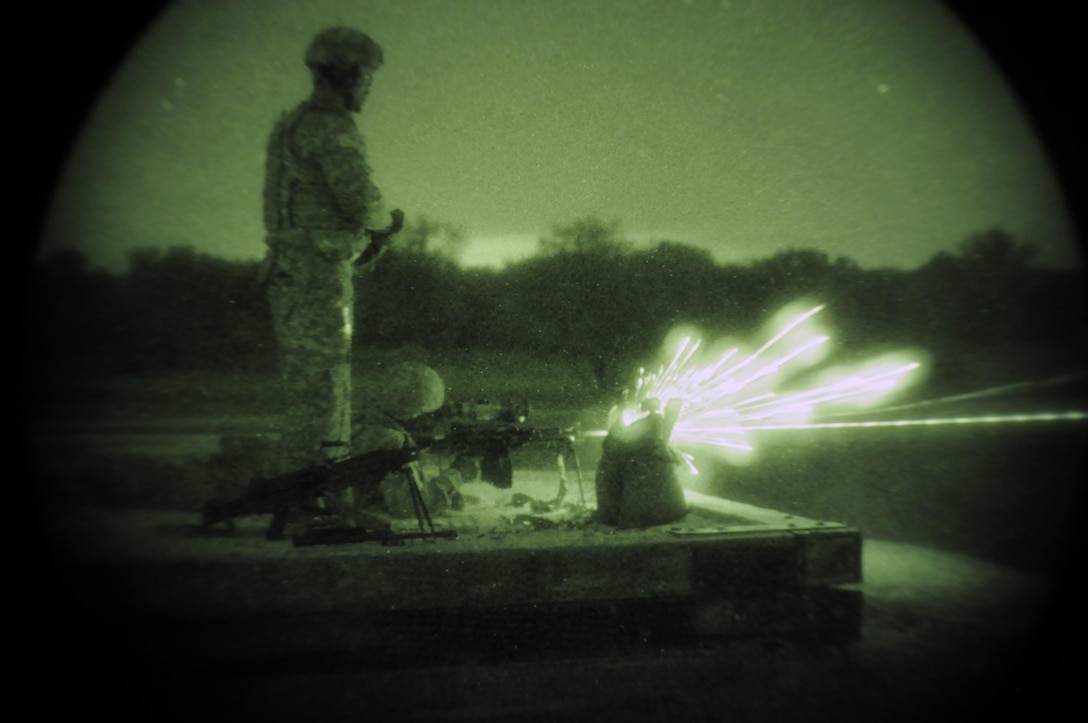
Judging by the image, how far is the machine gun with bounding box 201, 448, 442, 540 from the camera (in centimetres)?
360

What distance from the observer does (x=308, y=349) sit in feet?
14.1

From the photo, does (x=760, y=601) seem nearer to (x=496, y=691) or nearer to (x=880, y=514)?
(x=496, y=691)

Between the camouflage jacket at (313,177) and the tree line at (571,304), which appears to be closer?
the camouflage jacket at (313,177)

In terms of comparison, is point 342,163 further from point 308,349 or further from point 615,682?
point 615,682

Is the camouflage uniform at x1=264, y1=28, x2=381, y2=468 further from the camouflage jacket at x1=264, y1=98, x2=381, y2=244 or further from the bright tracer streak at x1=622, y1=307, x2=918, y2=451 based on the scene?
the bright tracer streak at x1=622, y1=307, x2=918, y2=451

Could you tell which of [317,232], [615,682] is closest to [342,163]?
[317,232]

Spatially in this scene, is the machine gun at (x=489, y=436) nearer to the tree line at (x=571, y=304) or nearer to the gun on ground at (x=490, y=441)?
the gun on ground at (x=490, y=441)

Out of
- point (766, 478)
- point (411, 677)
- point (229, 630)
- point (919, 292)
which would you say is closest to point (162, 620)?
point (229, 630)

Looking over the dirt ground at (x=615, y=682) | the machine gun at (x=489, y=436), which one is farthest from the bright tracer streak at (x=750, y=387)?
the dirt ground at (x=615, y=682)

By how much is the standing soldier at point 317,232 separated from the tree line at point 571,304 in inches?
97.5

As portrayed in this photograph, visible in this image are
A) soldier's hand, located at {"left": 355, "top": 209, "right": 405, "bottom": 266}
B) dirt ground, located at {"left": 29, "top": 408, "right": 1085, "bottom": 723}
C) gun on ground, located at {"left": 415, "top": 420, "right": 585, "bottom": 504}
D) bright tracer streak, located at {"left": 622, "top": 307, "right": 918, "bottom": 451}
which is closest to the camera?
dirt ground, located at {"left": 29, "top": 408, "right": 1085, "bottom": 723}

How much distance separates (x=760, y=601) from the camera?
359 centimetres

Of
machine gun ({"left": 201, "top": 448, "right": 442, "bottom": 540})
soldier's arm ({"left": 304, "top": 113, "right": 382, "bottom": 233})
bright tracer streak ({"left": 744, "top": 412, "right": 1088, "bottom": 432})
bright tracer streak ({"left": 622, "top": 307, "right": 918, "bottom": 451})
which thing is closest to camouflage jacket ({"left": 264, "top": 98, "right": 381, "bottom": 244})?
soldier's arm ({"left": 304, "top": 113, "right": 382, "bottom": 233})

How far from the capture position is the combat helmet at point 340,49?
4.32m
